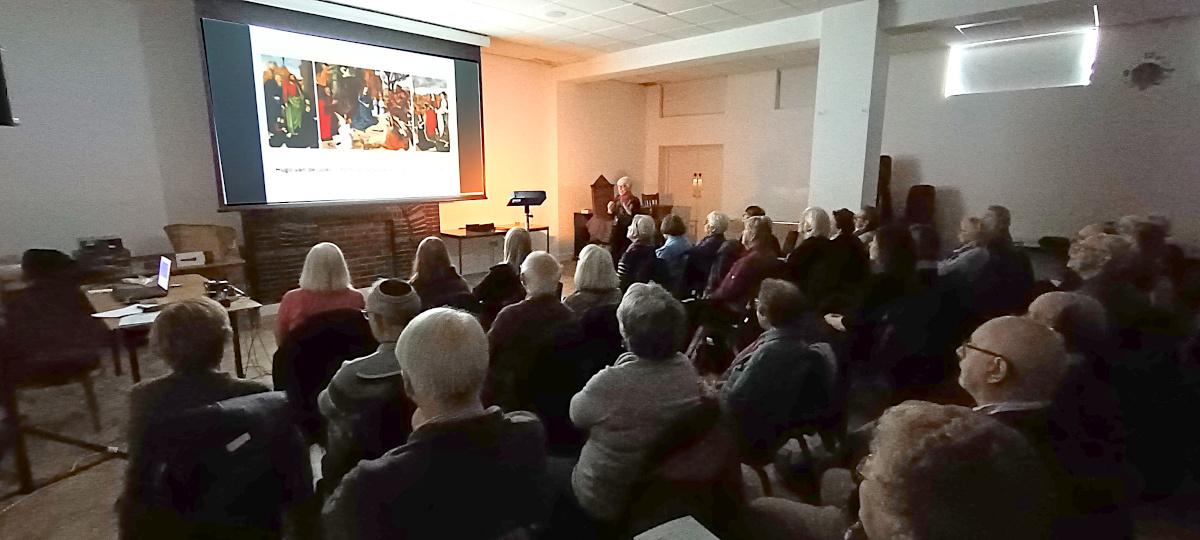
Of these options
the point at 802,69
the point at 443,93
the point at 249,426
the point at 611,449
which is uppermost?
the point at 802,69

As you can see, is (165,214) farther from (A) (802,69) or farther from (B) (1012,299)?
(A) (802,69)

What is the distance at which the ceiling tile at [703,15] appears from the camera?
5287 mm

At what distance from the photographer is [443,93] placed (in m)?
6.35

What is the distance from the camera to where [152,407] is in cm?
151

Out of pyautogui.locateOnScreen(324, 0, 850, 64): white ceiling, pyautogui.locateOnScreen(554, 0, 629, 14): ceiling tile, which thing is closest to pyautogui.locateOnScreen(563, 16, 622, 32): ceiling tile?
pyautogui.locateOnScreen(324, 0, 850, 64): white ceiling

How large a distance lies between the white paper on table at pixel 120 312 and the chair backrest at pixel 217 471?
5.95ft

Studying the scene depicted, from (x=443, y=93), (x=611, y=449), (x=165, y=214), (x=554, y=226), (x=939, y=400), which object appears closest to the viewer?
(x=611, y=449)

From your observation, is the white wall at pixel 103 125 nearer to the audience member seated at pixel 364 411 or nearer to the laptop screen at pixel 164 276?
A: the laptop screen at pixel 164 276

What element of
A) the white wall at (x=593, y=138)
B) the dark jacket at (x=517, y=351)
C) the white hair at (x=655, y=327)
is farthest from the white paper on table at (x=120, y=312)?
the white wall at (x=593, y=138)

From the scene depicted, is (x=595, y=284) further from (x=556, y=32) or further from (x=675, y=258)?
(x=556, y=32)

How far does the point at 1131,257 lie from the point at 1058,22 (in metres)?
4.52

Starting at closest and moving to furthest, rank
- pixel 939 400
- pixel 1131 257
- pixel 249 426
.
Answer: pixel 249 426 < pixel 1131 257 < pixel 939 400

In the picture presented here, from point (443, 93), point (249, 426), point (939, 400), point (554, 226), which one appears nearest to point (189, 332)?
point (249, 426)

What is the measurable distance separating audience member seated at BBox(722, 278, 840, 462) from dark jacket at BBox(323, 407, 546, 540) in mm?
1071
